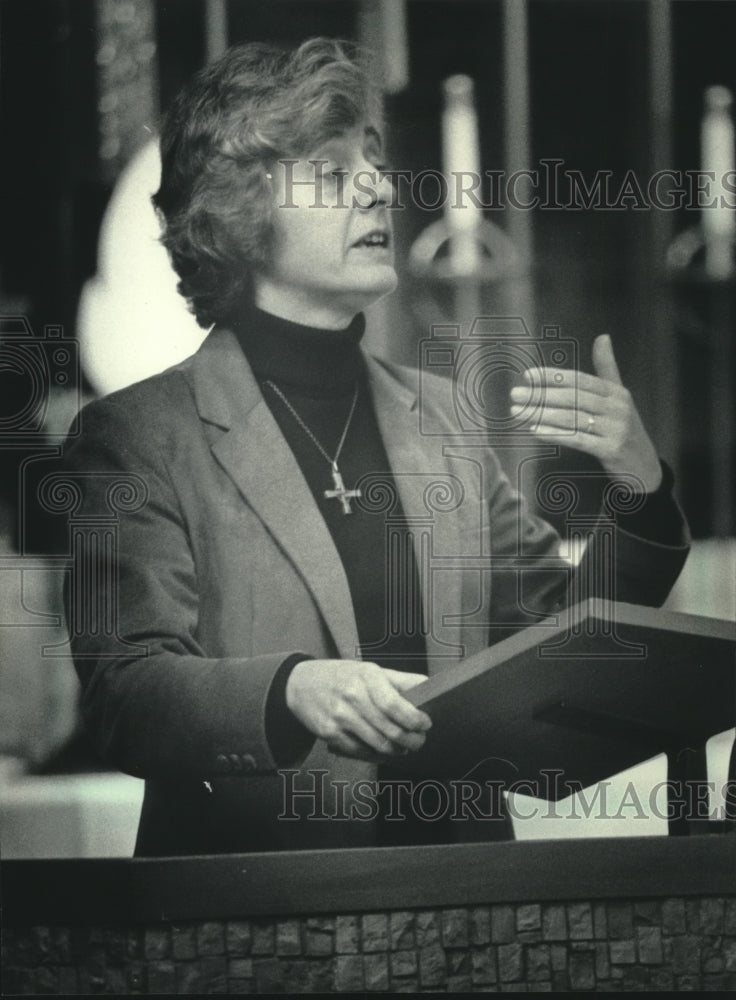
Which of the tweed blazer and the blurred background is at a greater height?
the blurred background

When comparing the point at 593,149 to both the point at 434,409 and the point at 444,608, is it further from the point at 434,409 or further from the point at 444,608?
the point at 444,608

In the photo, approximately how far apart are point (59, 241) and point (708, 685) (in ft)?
8.86

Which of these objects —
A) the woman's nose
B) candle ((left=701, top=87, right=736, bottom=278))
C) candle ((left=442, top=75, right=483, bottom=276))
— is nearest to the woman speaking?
the woman's nose

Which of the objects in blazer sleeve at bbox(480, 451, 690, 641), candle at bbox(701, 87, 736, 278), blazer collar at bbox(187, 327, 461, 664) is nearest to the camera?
blazer collar at bbox(187, 327, 461, 664)

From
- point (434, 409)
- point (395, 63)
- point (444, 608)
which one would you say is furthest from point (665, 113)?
point (444, 608)

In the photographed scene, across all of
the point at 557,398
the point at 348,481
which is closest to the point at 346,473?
the point at 348,481

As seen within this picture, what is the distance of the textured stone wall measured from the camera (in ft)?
17.4

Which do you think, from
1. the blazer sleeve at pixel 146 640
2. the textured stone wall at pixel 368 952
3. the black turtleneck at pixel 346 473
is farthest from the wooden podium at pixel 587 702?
the blazer sleeve at pixel 146 640

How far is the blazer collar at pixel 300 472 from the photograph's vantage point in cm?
534

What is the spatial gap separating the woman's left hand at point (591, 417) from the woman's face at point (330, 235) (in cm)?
63

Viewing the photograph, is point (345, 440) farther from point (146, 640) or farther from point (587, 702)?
point (587, 702)

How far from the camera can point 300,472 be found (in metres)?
5.43

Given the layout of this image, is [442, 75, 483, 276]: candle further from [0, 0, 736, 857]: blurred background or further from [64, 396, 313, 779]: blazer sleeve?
[64, 396, 313, 779]: blazer sleeve

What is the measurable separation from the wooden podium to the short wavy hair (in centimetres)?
153
